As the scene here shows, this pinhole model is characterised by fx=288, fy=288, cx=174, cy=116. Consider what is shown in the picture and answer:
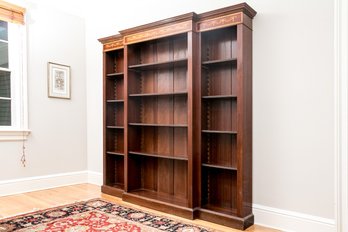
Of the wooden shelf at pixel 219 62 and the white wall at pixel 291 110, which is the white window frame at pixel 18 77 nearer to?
the white wall at pixel 291 110

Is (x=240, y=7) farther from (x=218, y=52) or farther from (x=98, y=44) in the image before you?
(x=98, y=44)

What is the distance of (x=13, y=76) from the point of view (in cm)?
387

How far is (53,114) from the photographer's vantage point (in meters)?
4.23

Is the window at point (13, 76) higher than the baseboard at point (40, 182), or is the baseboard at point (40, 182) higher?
the window at point (13, 76)

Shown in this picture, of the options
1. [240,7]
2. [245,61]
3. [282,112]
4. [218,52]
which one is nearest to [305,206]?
[282,112]

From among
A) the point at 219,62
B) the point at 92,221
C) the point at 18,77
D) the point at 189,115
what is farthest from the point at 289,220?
the point at 18,77

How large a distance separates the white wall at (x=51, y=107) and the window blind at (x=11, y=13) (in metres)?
0.14

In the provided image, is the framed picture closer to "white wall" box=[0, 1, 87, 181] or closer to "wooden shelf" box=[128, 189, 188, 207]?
"white wall" box=[0, 1, 87, 181]

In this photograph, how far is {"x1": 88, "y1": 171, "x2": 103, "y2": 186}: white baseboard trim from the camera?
14.3 feet

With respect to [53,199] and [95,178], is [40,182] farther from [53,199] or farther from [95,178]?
[95,178]

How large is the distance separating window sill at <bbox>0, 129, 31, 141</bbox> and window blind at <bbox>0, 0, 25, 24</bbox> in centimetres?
143

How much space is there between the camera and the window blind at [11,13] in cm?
365

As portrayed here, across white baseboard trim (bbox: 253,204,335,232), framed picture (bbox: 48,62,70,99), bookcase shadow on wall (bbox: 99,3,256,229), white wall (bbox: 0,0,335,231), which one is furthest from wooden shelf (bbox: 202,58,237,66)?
framed picture (bbox: 48,62,70,99)

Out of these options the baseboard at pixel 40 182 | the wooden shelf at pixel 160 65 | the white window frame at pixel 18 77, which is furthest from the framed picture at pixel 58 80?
the wooden shelf at pixel 160 65
